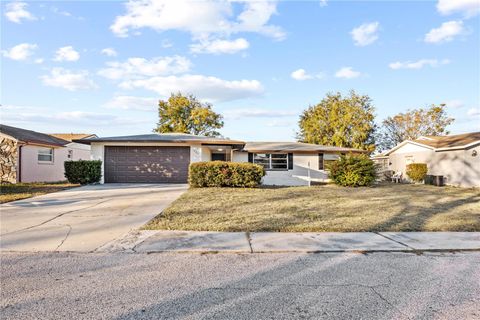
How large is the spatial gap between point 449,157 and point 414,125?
63.6 ft

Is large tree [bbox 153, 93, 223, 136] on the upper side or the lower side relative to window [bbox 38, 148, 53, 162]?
upper

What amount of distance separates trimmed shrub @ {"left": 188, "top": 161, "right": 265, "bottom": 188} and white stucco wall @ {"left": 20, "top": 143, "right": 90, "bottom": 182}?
1090cm

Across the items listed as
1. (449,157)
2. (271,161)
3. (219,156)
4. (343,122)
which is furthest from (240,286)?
(343,122)

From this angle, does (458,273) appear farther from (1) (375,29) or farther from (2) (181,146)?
(2) (181,146)

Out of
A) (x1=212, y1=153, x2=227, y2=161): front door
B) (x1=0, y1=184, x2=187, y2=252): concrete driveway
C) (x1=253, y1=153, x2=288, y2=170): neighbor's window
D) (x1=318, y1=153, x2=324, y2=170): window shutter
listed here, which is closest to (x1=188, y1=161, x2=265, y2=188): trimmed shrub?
(x1=0, y1=184, x2=187, y2=252): concrete driveway

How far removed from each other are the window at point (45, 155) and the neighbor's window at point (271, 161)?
13.8m

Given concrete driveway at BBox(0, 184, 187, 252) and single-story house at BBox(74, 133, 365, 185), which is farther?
single-story house at BBox(74, 133, 365, 185)

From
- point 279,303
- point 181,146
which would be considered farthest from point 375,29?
point 279,303

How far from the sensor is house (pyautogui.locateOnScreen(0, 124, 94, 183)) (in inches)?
653

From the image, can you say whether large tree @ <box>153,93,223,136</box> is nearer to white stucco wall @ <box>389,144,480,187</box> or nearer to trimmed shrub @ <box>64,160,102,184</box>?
trimmed shrub @ <box>64,160,102,184</box>

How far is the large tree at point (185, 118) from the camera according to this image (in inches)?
1415

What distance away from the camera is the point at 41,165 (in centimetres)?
1877

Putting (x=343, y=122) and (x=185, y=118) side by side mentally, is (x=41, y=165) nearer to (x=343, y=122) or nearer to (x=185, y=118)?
(x=185, y=118)

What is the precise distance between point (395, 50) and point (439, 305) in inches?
648
